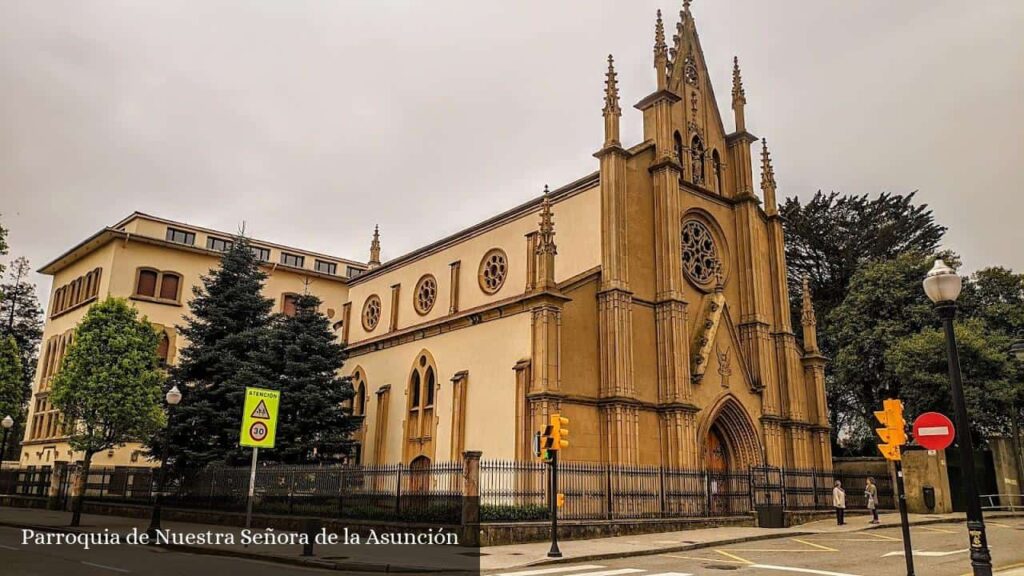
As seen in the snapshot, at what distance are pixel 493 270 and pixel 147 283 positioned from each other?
24.1m

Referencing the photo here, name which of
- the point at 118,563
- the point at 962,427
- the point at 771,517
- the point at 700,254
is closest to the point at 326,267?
the point at 700,254

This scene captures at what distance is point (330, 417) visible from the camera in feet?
105

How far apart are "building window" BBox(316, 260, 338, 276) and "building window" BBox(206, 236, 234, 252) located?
7265 mm

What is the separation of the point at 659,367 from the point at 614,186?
741 cm

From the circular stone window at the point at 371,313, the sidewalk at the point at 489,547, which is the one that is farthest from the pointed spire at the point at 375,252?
the sidewalk at the point at 489,547

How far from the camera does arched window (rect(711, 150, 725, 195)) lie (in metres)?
36.2

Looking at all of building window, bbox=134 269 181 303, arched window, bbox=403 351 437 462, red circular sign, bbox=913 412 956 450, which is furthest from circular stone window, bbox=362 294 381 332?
red circular sign, bbox=913 412 956 450

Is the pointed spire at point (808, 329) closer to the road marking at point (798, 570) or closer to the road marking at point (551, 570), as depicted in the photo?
the road marking at point (798, 570)

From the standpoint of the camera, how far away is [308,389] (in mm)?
31812

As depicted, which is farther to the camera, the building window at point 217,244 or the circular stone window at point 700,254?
the building window at point 217,244

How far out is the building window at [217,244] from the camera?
49.6 metres

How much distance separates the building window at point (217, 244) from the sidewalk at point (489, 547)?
23949 millimetres

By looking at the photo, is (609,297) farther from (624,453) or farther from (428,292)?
(428,292)

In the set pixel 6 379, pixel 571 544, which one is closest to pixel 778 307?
pixel 571 544
